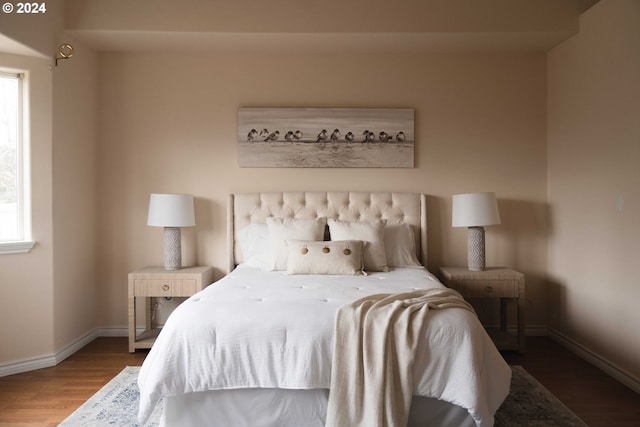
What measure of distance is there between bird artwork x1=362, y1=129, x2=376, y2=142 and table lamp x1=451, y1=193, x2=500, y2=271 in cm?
90

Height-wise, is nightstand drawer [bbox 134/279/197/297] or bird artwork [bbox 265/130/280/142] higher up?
bird artwork [bbox 265/130/280/142]

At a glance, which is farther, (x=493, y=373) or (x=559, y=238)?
(x=559, y=238)

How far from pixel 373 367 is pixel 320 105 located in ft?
8.89

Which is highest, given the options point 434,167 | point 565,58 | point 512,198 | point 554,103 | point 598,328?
point 565,58

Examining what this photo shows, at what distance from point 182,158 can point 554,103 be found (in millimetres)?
3378

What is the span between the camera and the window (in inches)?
139

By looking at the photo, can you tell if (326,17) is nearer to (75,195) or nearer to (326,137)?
(326,137)

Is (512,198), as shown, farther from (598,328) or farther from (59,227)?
(59,227)

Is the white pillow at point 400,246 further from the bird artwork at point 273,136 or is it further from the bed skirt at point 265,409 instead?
the bed skirt at point 265,409

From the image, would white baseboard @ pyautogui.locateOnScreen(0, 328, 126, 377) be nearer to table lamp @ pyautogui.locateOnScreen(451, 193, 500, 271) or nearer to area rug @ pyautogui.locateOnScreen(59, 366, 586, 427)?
area rug @ pyautogui.locateOnScreen(59, 366, 586, 427)

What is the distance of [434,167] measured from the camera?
4344mm

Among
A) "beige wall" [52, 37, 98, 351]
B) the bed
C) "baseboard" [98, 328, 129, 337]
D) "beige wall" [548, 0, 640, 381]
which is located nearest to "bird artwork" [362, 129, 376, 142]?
"beige wall" [548, 0, 640, 381]

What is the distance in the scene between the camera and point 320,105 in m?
4.34

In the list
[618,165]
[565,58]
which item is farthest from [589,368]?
[565,58]
